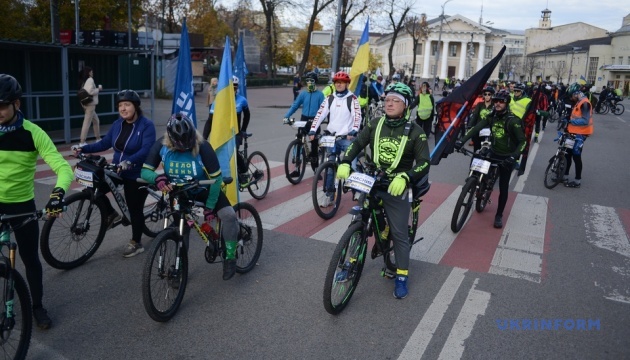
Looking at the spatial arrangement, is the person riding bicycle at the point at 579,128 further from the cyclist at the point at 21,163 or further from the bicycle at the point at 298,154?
the cyclist at the point at 21,163

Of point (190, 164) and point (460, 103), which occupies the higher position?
point (460, 103)

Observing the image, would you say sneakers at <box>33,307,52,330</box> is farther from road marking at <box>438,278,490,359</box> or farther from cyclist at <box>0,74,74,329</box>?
road marking at <box>438,278,490,359</box>

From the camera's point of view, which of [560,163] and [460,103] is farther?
[560,163]

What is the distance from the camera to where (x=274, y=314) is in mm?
4434

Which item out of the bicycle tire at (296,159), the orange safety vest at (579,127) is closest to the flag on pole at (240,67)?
the bicycle tire at (296,159)

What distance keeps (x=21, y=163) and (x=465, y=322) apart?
12.3 ft

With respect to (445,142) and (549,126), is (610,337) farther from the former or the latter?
(549,126)

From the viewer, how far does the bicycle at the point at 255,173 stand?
7891 mm

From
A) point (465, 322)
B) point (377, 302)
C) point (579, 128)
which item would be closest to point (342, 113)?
point (377, 302)

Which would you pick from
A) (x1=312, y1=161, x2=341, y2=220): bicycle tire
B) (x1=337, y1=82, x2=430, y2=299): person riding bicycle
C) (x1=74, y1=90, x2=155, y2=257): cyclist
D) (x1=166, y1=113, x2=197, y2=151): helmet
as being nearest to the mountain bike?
(x1=166, y1=113, x2=197, y2=151): helmet

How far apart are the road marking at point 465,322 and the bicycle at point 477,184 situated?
1757 mm

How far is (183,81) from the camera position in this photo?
6.21 m

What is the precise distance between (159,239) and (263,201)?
14.0 ft

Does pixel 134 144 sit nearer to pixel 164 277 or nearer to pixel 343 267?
pixel 164 277
